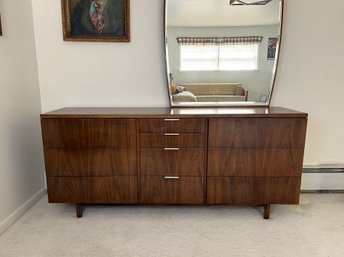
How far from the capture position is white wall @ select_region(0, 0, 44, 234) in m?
1.85

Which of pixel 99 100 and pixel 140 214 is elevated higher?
pixel 99 100

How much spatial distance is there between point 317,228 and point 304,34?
60.7 inches

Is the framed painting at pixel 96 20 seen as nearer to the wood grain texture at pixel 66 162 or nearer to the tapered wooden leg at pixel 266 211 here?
the wood grain texture at pixel 66 162

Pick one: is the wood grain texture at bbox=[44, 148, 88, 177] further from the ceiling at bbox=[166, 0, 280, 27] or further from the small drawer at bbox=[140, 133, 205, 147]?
the ceiling at bbox=[166, 0, 280, 27]

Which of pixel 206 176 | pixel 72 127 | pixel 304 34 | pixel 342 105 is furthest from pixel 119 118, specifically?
pixel 342 105

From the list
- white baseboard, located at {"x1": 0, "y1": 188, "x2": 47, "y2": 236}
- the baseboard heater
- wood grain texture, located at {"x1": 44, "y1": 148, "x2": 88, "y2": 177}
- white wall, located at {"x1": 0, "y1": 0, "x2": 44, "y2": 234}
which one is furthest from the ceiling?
white baseboard, located at {"x1": 0, "y1": 188, "x2": 47, "y2": 236}

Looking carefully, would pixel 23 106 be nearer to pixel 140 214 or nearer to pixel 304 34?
pixel 140 214

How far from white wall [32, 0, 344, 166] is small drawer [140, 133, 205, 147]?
52 centimetres

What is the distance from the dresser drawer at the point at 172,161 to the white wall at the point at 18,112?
0.98 metres

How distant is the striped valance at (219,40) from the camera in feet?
6.95

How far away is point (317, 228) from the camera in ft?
6.14

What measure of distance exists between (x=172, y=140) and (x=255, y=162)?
2.04 feet

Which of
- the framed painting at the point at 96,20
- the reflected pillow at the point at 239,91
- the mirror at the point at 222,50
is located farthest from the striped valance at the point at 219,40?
the framed painting at the point at 96,20

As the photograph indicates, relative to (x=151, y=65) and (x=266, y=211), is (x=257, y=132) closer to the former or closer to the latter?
(x=266, y=211)
